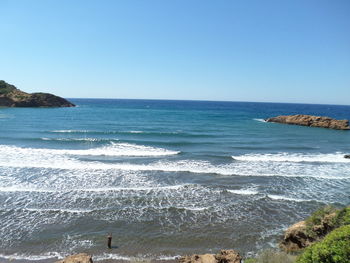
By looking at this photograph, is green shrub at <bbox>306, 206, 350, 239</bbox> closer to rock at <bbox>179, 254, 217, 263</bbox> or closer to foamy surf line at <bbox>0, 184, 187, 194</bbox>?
rock at <bbox>179, 254, 217, 263</bbox>

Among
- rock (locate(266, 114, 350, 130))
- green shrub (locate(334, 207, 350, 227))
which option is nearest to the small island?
rock (locate(266, 114, 350, 130))

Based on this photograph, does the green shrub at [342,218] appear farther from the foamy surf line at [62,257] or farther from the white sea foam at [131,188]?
the white sea foam at [131,188]

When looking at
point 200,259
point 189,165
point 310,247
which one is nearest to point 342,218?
point 310,247

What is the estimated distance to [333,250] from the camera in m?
5.93

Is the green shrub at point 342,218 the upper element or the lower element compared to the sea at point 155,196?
upper

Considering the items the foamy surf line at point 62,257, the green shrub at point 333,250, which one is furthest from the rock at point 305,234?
the foamy surf line at point 62,257

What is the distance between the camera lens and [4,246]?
35.3 feet

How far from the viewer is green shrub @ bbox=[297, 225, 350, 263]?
19.1ft

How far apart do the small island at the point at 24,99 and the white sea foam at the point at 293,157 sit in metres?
87.4

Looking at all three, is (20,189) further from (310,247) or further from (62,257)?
(310,247)

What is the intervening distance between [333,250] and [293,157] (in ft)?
72.4

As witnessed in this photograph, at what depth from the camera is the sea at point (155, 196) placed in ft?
36.7

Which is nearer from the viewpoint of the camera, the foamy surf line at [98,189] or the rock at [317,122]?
the foamy surf line at [98,189]

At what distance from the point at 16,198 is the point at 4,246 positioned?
5230 mm
